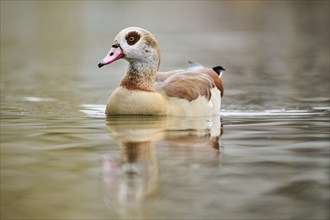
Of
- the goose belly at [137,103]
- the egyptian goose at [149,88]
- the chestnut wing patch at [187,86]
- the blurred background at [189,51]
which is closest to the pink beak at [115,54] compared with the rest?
the egyptian goose at [149,88]

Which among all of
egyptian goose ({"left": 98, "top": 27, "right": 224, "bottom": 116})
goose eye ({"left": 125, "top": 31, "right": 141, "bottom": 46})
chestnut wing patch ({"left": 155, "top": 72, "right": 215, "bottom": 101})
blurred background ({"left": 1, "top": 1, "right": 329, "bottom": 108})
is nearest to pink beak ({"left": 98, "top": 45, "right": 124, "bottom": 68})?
egyptian goose ({"left": 98, "top": 27, "right": 224, "bottom": 116})

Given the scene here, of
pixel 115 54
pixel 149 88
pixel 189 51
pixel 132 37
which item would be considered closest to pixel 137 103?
pixel 149 88

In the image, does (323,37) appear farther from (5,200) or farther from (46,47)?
(5,200)

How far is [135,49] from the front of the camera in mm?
11477

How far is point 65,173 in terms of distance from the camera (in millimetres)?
7453

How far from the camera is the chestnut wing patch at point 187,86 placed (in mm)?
11367

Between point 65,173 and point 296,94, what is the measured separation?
7.60 m

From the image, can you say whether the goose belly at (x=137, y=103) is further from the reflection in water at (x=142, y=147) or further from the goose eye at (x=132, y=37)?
the goose eye at (x=132, y=37)

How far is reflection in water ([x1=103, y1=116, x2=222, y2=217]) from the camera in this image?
655cm

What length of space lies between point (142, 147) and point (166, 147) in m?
0.22

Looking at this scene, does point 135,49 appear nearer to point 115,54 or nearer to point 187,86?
point 115,54

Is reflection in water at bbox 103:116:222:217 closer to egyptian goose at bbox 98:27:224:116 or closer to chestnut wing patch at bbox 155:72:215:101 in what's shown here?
egyptian goose at bbox 98:27:224:116

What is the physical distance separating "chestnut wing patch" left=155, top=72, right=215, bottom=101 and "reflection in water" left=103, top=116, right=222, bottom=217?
12.6 inches

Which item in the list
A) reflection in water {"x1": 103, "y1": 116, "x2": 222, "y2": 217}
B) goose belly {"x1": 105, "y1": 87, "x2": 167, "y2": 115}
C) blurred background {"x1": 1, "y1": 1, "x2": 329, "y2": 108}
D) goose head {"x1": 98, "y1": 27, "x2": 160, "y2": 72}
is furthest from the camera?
blurred background {"x1": 1, "y1": 1, "x2": 329, "y2": 108}
